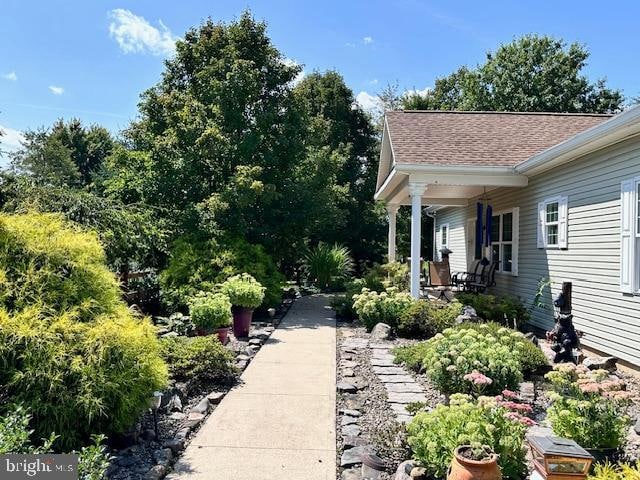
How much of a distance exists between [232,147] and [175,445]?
8.01m

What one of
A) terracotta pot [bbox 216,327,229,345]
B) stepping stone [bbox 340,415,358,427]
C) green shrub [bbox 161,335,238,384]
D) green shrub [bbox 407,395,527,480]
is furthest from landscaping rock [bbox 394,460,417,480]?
terracotta pot [bbox 216,327,229,345]

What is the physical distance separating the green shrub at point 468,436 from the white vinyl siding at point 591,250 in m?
3.98

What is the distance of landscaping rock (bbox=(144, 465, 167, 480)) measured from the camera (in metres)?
3.02

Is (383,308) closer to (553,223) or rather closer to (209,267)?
(553,223)

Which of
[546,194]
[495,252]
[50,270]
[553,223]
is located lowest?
[50,270]

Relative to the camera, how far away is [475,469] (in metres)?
2.50

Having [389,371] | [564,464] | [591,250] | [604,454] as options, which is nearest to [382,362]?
[389,371]

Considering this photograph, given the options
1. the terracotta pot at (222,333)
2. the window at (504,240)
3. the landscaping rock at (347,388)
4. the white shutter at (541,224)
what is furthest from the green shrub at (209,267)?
the white shutter at (541,224)

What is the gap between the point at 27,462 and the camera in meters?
2.47

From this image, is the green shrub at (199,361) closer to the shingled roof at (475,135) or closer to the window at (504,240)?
the shingled roof at (475,135)

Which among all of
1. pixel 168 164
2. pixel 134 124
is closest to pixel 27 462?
Answer: pixel 168 164

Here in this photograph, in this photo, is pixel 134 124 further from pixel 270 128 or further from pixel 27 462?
pixel 27 462

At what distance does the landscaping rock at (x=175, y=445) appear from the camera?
3.47m

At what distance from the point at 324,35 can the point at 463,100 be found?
60.8ft
